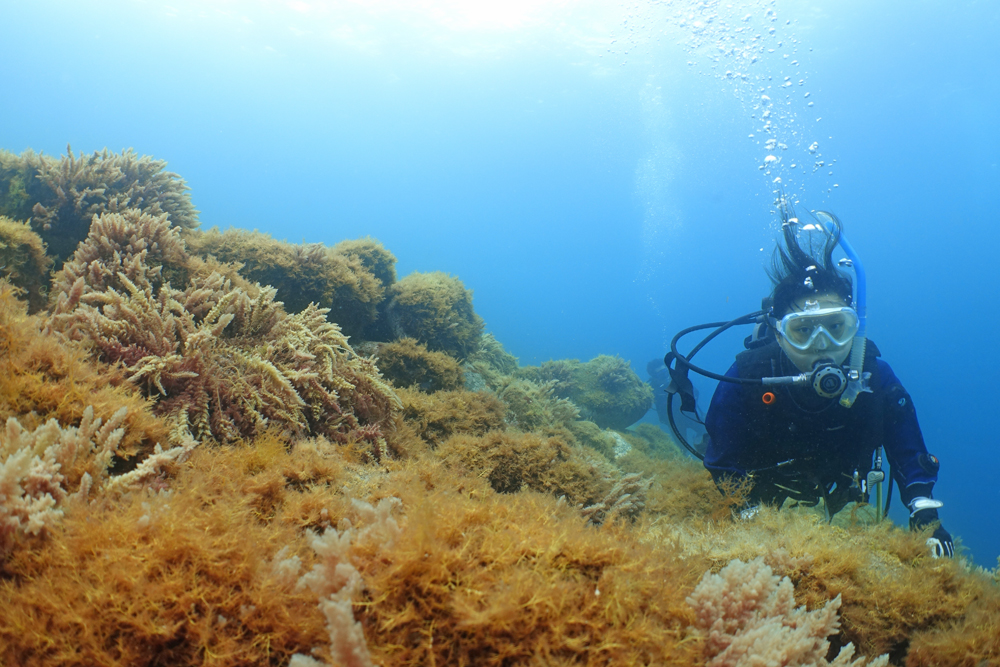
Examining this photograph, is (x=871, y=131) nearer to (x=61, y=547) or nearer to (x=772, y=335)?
(x=772, y=335)

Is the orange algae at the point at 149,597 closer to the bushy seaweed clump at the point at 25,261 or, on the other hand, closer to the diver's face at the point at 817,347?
the bushy seaweed clump at the point at 25,261

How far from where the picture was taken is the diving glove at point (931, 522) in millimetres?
2955

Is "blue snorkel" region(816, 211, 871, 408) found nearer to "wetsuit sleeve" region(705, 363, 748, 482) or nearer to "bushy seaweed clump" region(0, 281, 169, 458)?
"wetsuit sleeve" region(705, 363, 748, 482)

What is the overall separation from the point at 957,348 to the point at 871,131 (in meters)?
67.5

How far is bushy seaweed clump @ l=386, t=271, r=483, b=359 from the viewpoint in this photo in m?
7.51

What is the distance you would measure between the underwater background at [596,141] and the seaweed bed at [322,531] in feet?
3.13

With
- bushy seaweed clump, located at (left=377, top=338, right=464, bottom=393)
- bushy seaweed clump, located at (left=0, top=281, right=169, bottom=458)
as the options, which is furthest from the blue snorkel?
bushy seaweed clump, located at (left=0, top=281, right=169, bottom=458)

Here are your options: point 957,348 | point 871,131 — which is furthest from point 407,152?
point 957,348

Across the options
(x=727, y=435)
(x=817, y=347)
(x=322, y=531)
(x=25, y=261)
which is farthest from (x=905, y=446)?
(x=25, y=261)

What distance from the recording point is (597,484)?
3.90m

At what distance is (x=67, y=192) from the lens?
5.20 m

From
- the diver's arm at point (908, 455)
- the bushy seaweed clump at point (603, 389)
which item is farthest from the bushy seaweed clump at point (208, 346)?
the bushy seaweed clump at point (603, 389)

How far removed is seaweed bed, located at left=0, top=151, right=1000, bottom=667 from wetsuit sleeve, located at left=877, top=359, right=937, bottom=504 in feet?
5.04

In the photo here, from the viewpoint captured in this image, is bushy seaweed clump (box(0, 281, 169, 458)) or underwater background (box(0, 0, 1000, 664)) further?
underwater background (box(0, 0, 1000, 664))
